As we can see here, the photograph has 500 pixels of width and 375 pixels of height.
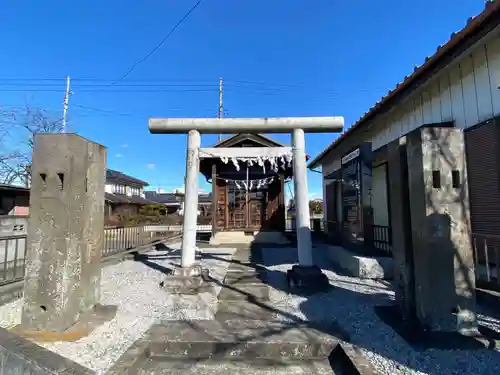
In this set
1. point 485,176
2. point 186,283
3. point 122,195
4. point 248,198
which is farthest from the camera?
point 122,195

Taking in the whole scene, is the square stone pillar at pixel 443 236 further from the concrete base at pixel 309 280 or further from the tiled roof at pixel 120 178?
the tiled roof at pixel 120 178

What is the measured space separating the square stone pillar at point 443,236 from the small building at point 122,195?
27328 millimetres

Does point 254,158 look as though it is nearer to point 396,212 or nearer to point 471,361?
point 396,212

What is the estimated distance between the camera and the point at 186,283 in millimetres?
5773

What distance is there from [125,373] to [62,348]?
0.99 m

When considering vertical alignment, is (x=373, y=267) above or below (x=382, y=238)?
below

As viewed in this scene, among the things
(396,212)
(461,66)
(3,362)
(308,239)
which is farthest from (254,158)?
(3,362)

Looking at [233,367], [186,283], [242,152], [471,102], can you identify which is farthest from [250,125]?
[233,367]

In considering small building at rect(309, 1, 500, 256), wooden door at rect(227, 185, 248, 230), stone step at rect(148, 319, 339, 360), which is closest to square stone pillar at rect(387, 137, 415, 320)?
small building at rect(309, 1, 500, 256)

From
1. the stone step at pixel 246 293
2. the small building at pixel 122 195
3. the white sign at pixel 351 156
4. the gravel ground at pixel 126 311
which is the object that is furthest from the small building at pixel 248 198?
the small building at pixel 122 195

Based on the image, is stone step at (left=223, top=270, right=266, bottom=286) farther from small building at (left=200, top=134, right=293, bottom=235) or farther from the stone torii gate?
small building at (left=200, top=134, right=293, bottom=235)

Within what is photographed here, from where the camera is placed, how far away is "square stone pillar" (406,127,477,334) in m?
3.37

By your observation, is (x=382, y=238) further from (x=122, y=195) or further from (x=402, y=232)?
(x=122, y=195)

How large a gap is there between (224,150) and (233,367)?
174 inches
